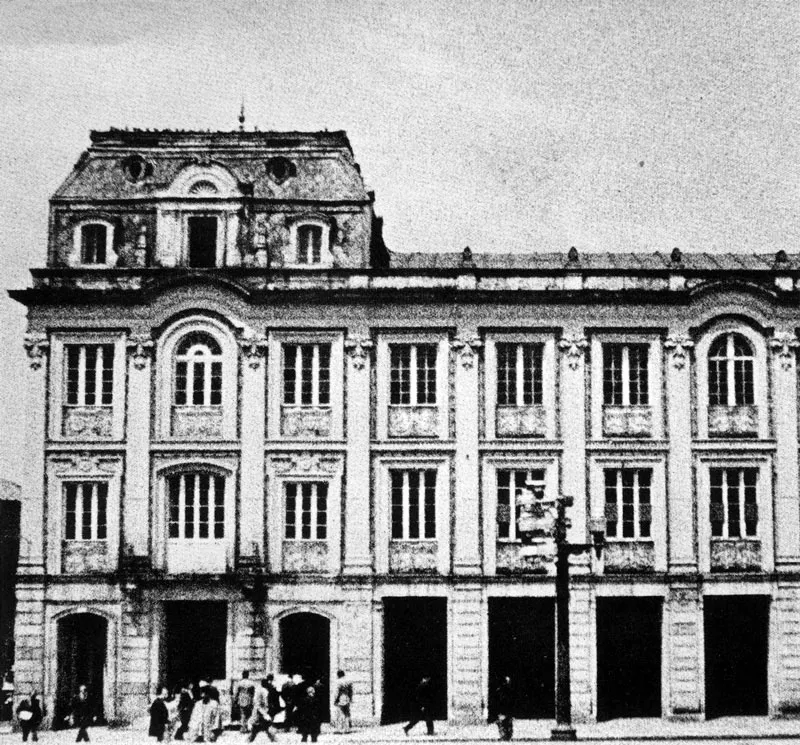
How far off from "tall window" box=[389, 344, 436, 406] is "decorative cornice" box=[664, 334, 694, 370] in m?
6.37

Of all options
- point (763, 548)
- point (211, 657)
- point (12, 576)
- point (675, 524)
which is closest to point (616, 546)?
point (675, 524)

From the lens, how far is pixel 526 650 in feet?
110

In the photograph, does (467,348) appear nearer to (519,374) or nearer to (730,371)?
(519,374)

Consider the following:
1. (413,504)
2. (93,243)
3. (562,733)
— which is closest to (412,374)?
(413,504)

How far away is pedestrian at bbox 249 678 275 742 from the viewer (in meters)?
28.4

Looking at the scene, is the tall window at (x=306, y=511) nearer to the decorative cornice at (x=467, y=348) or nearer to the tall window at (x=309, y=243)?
the decorative cornice at (x=467, y=348)

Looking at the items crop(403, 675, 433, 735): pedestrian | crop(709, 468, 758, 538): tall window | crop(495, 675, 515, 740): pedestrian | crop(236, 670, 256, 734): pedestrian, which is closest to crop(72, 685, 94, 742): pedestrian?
crop(236, 670, 256, 734): pedestrian

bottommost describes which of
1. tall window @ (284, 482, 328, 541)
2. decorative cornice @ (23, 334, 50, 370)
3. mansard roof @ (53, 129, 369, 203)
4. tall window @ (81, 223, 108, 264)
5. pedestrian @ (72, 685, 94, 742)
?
pedestrian @ (72, 685, 94, 742)

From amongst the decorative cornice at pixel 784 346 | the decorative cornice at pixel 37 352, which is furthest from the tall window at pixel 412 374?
the decorative cornice at pixel 37 352

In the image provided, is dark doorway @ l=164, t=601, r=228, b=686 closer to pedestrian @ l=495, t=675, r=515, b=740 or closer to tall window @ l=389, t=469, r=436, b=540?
tall window @ l=389, t=469, r=436, b=540

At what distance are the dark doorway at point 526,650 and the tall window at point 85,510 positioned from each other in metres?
10.8

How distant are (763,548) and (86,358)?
18.8 meters

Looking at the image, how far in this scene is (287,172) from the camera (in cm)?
3469

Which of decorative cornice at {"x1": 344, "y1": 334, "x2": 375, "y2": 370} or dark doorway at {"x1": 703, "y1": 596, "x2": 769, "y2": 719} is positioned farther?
dark doorway at {"x1": 703, "y1": 596, "x2": 769, "y2": 719}
